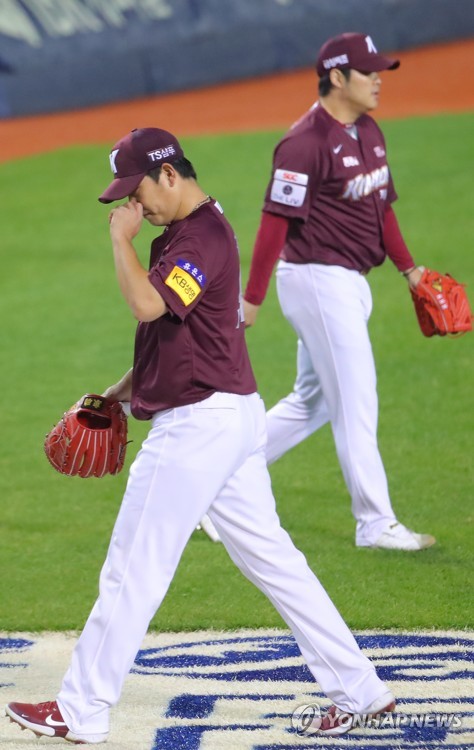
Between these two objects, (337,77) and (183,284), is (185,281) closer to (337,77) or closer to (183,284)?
(183,284)

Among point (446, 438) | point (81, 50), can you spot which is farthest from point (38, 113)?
point (446, 438)

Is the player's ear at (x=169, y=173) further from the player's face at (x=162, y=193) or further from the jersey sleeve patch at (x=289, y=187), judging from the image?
the jersey sleeve patch at (x=289, y=187)

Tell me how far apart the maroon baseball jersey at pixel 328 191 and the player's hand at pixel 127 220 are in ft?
6.33

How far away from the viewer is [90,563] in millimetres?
6180

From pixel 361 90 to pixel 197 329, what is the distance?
7.61 ft

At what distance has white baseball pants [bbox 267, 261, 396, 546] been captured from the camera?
5969mm

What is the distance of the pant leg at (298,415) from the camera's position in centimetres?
641

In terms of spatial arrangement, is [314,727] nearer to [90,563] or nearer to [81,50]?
[90,563]

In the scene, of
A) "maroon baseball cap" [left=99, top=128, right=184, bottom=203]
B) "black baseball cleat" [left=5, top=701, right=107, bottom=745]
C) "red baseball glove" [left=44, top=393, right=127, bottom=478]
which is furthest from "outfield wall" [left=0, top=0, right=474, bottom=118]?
"black baseball cleat" [left=5, top=701, right=107, bottom=745]

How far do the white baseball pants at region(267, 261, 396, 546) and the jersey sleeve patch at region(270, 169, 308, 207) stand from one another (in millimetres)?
309

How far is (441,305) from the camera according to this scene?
20.6 ft

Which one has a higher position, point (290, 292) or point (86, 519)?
point (290, 292)

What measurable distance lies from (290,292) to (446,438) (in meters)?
2.18

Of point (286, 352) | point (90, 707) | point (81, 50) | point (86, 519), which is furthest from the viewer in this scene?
point (81, 50)
